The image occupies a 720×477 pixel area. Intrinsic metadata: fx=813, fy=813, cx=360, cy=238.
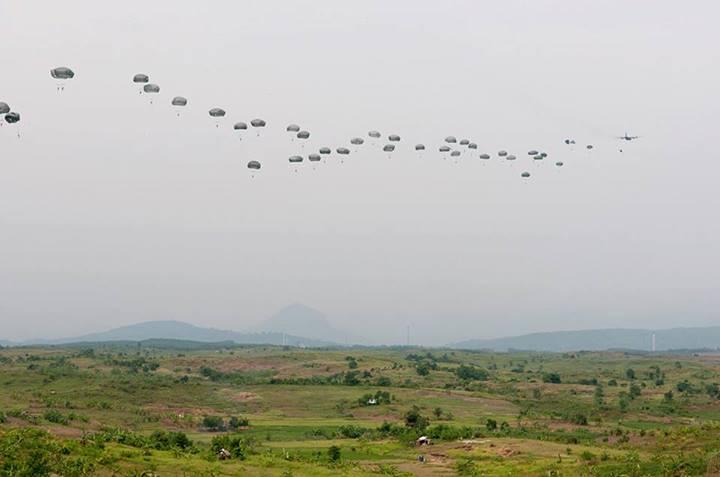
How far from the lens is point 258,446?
77.9 m

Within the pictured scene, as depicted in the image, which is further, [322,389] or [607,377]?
[607,377]

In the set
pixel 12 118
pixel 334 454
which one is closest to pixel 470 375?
pixel 334 454

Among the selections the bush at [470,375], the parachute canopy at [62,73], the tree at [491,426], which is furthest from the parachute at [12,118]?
the bush at [470,375]

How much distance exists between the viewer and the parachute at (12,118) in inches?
3053

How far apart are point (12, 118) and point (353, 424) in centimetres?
5411

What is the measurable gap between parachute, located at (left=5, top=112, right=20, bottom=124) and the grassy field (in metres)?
28.3

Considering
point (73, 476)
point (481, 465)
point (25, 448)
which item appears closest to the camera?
point (73, 476)

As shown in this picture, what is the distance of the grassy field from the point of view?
5900 cm

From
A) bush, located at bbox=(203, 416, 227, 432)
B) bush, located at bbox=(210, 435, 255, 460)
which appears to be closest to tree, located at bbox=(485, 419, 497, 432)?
bush, located at bbox=(203, 416, 227, 432)

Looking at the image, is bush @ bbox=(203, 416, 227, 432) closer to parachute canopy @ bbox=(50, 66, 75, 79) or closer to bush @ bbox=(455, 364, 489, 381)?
parachute canopy @ bbox=(50, 66, 75, 79)

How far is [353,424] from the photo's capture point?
4067 inches

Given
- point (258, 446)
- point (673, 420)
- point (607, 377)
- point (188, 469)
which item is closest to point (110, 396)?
point (258, 446)

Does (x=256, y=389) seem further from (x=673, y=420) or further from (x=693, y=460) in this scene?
(x=693, y=460)

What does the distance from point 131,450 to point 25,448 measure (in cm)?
1007
